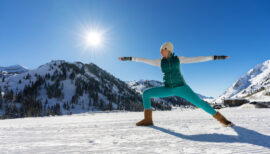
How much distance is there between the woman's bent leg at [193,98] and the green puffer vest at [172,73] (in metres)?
0.13

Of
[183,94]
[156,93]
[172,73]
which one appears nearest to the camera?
[183,94]

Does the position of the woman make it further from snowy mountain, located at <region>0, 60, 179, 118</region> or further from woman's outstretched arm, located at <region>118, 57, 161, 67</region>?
snowy mountain, located at <region>0, 60, 179, 118</region>

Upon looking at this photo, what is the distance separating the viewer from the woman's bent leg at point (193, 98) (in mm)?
3300

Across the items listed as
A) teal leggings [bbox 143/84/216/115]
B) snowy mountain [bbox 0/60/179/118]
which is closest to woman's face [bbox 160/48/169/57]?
teal leggings [bbox 143/84/216/115]

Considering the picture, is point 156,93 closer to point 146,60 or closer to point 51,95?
point 146,60

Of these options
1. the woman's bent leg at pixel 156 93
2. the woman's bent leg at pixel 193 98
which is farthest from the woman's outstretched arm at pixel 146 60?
the woman's bent leg at pixel 193 98

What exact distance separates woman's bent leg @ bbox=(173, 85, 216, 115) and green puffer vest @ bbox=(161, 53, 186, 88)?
0.42ft

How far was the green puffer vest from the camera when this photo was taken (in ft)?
11.6

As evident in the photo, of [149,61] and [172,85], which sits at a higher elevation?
[149,61]

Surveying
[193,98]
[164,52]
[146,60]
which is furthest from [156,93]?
[146,60]

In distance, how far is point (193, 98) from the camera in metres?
3.38

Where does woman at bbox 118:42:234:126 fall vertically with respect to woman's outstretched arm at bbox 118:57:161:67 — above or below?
below

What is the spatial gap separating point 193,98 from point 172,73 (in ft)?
2.54

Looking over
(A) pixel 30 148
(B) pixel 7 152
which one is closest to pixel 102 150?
(A) pixel 30 148
